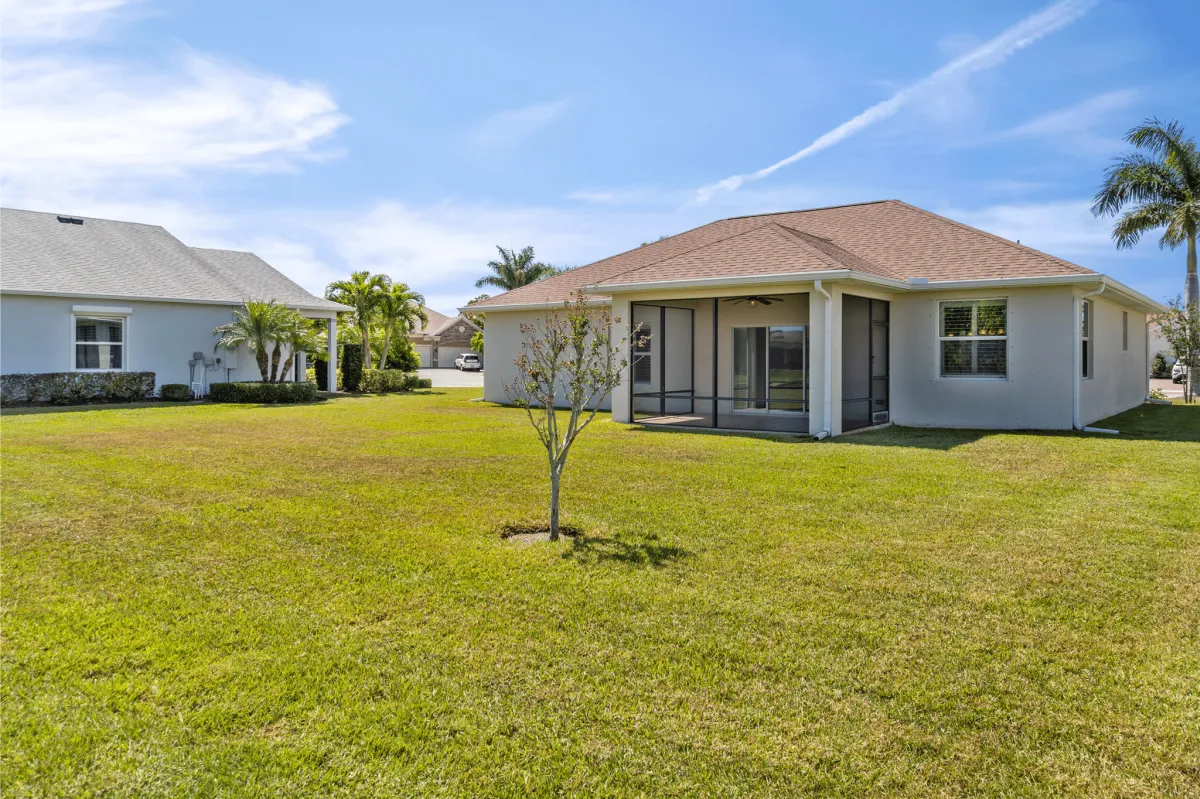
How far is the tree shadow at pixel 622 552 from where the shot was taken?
219 inches

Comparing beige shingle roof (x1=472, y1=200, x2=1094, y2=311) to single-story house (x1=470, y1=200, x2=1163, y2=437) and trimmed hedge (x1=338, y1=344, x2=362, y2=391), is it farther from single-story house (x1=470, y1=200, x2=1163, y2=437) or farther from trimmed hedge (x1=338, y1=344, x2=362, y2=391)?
trimmed hedge (x1=338, y1=344, x2=362, y2=391)

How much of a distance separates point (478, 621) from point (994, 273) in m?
13.2

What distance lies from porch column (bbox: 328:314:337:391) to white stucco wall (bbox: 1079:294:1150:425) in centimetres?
2180

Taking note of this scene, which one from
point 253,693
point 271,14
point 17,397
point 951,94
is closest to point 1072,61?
point 951,94

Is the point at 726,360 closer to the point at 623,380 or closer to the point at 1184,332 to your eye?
the point at 623,380

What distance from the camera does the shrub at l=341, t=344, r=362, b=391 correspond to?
2714cm

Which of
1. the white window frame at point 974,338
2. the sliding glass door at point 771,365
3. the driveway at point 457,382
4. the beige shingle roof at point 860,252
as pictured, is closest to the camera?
the beige shingle roof at point 860,252

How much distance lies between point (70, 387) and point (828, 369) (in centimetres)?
1849

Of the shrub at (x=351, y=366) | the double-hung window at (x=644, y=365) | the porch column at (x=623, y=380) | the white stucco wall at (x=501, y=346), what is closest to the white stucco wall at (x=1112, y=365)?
the porch column at (x=623, y=380)

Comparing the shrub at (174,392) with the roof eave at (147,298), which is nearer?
the roof eave at (147,298)

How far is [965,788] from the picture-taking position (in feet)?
9.16

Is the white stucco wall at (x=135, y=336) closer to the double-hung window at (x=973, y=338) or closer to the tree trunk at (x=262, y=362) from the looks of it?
the tree trunk at (x=262, y=362)

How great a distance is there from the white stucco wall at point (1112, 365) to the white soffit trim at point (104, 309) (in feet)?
77.4

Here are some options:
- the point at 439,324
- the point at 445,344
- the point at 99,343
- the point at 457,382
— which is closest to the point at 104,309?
the point at 99,343
